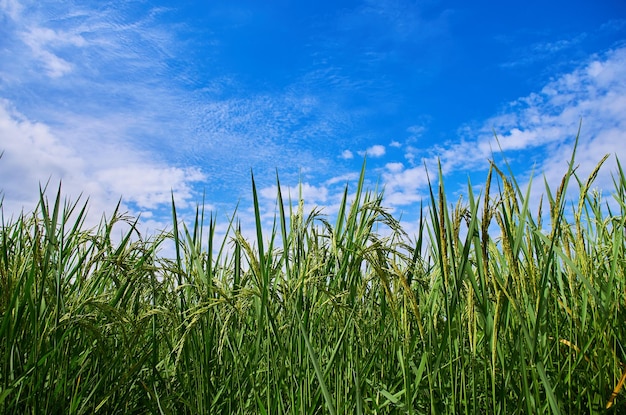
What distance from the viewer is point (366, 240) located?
82.4 inches

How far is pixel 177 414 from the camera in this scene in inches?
103

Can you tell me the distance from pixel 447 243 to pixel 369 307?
1.21m

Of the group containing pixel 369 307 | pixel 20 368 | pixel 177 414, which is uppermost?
pixel 369 307

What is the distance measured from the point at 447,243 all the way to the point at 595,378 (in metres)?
1.06

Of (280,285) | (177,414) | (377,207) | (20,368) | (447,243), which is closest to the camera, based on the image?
(447,243)

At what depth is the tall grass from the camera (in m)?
1.62

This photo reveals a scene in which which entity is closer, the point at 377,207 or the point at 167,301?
the point at 377,207

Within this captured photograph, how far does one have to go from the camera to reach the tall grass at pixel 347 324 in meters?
1.62

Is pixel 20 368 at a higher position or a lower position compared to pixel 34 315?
lower

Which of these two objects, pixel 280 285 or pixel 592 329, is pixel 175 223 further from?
pixel 592 329

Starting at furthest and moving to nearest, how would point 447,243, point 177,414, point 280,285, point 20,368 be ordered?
1. point 177,414
2. point 20,368
3. point 280,285
4. point 447,243

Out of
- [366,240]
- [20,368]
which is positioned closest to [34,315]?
[20,368]

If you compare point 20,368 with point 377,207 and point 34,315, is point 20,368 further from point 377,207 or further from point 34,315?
point 377,207

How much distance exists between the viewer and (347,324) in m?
1.78
